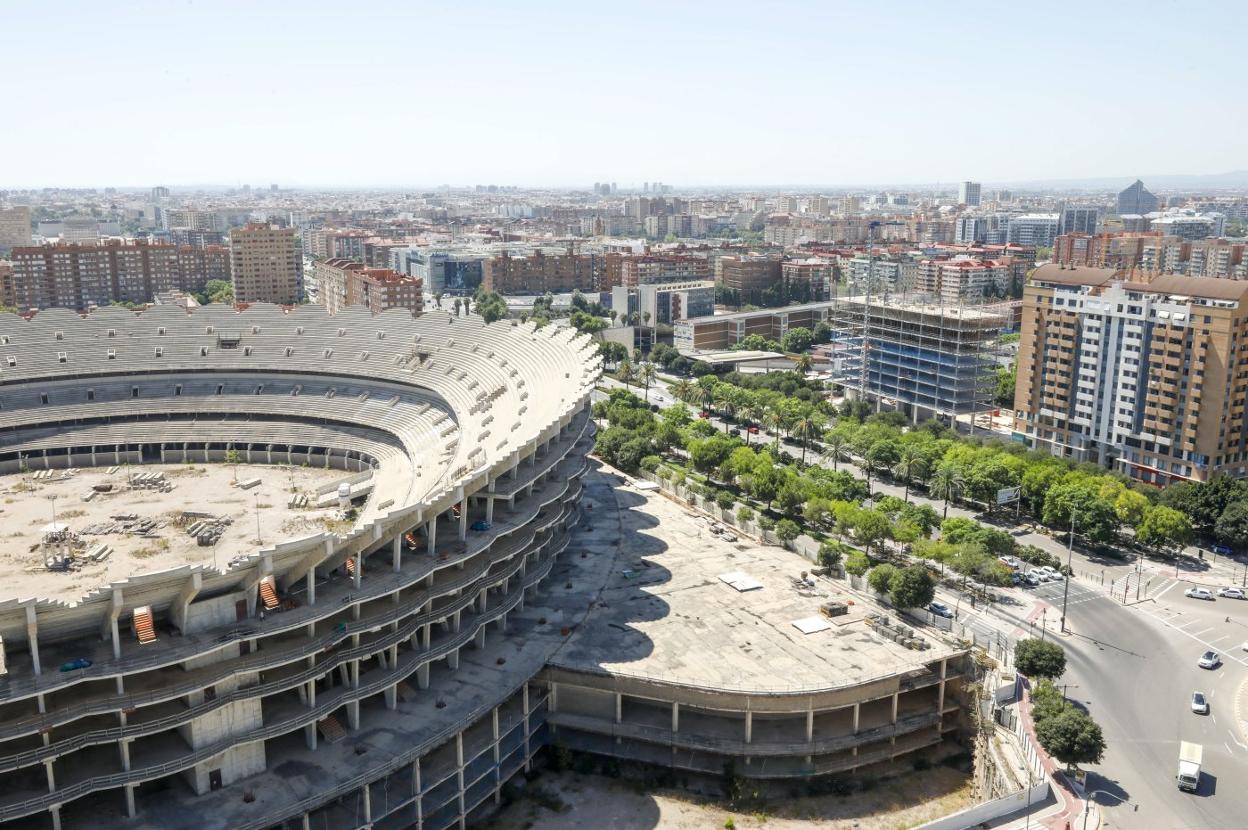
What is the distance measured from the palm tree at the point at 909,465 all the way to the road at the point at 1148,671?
1219 cm

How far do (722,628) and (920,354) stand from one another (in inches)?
2730

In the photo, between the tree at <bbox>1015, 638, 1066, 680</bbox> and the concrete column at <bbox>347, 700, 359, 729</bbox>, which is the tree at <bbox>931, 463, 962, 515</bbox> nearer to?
the tree at <bbox>1015, 638, 1066, 680</bbox>

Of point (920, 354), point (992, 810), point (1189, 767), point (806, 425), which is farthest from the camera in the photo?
point (920, 354)

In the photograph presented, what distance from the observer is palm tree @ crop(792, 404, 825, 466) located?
10412 cm

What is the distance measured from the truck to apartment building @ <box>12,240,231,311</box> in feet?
601

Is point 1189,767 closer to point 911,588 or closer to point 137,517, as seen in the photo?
point 911,588

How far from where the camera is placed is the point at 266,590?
143ft

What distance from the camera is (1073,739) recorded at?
4497cm

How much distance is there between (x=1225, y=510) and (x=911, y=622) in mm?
37253

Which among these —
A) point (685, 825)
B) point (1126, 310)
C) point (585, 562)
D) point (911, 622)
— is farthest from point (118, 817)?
point (1126, 310)

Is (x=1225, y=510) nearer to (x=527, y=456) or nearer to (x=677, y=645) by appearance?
(x=677, y=645)

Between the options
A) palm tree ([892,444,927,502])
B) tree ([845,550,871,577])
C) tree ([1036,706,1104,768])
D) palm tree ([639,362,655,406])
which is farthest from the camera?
palm tree ([639,362,655,406])

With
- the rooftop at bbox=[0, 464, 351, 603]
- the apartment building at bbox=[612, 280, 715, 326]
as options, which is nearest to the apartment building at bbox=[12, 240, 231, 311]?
the apartment building at bbox=[612, 280, 715, 326]

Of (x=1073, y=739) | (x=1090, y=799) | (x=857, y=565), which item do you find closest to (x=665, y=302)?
(x=857, y=565)
